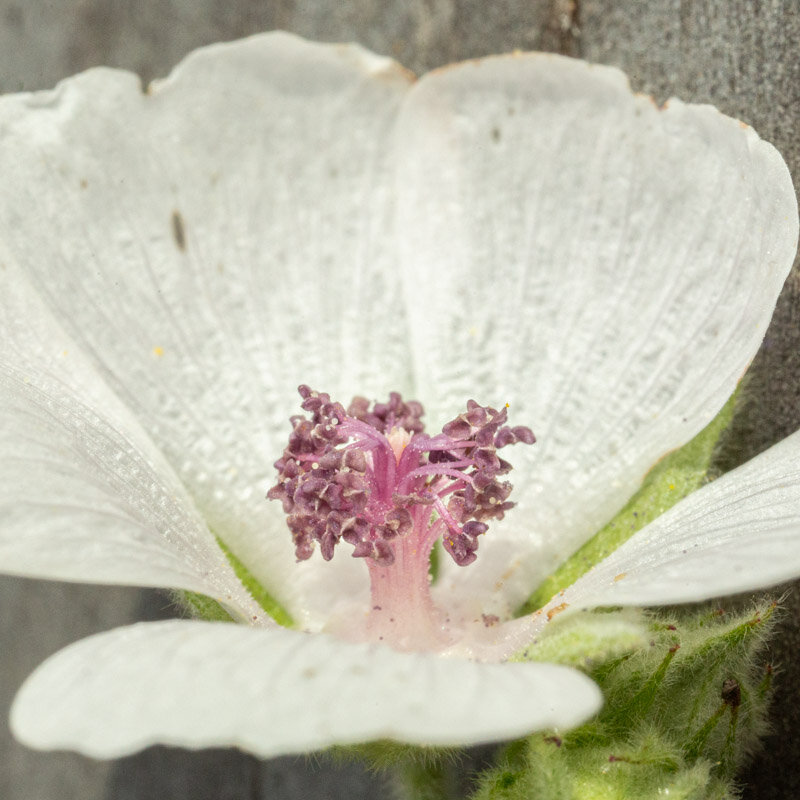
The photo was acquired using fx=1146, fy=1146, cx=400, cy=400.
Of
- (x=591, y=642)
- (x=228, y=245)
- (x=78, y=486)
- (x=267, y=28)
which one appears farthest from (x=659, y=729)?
(x=267, y=28)

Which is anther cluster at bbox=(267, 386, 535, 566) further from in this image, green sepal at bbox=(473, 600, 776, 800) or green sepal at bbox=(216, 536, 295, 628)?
green sepal at bbox=(473, 600, 776, 800)

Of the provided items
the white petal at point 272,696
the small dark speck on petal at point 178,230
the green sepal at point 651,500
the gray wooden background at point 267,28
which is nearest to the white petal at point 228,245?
the small dark speck on petal at point 178,230

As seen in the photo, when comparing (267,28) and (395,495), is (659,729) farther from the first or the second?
(267,28)

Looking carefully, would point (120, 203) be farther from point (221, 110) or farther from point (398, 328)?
point (398, 328)

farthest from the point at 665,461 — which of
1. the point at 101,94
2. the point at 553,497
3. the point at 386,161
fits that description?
the point at 101,94

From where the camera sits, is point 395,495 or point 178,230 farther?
point 178,230

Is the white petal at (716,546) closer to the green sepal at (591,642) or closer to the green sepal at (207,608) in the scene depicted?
the green sepal at (591,642)

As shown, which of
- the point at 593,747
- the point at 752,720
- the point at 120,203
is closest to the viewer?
the point at 593,747
